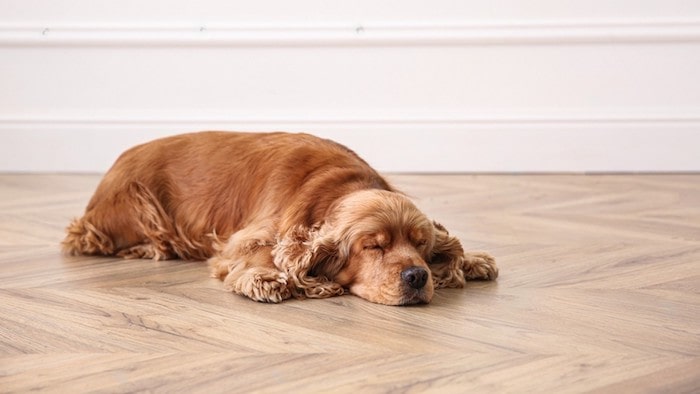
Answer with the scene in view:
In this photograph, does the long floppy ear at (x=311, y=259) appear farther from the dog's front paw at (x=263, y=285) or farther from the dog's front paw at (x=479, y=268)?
the dog's front paw at (x=479, y=268)

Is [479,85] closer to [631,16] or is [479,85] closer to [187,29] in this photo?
[631,16]

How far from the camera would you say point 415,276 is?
269cm

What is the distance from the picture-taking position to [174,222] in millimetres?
3463

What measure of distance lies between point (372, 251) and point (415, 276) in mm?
158

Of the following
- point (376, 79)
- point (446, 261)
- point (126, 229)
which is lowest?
point (126, 229)

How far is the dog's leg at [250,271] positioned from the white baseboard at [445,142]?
8.65 ft

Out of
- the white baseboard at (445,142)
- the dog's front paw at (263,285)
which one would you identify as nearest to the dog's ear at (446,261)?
the dog's front paw at (263,285)

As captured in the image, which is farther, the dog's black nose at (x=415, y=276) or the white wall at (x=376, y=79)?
the white wall at (x=376, y=79)

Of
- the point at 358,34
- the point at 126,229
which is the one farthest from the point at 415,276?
the point at 358,34

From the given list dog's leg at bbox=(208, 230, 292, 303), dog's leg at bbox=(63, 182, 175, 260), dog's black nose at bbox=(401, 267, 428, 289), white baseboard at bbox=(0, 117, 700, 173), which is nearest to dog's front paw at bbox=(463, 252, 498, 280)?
dog's black nose at bbox=(401, 267, 428, 289)

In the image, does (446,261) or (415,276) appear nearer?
(415,276)

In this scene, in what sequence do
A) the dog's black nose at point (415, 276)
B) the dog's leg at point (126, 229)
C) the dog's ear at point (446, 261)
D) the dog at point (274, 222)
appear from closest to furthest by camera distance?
the dog's black nose at point (415, 276) < the dog at point (274, 222) < the dog's ear at point (446, 261) < the dog's leg at point (126, 229)

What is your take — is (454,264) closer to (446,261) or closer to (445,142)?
(446,261)

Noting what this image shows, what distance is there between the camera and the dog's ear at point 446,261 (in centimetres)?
297
